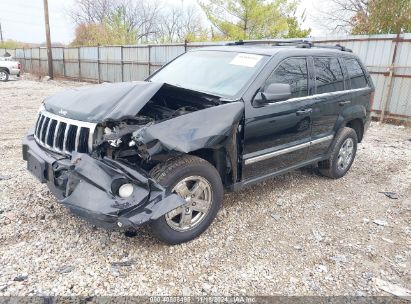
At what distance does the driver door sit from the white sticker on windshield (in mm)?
248

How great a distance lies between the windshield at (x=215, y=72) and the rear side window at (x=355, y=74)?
1.89m

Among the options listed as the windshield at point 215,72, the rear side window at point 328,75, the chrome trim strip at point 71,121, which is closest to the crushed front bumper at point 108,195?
the chrome trim strip at point 71,121

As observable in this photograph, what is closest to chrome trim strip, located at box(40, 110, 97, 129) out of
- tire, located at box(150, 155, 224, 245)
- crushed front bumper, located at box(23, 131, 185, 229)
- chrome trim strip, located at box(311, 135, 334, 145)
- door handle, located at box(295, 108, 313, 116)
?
crushed front bumper, located at box(23, 131, 185, 229)

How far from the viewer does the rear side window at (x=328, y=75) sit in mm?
4359

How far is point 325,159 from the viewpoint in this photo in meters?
4.86

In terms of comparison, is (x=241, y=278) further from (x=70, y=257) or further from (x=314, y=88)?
(x=314, y=88)

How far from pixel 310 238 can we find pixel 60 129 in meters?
2.72

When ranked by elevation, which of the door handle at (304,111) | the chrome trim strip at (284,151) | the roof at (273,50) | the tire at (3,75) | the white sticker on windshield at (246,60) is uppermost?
the roof at (273,50)

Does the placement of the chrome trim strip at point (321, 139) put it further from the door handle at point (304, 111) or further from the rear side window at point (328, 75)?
the rear side window at point (328, 75)

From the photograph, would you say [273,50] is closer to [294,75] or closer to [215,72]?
[294,75]

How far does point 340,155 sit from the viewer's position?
511 centimetres

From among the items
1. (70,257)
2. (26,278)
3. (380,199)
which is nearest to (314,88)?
(380,199)

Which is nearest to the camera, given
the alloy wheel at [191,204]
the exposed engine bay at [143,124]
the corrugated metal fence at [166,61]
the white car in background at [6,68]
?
the exposed engine bay at [143,124]

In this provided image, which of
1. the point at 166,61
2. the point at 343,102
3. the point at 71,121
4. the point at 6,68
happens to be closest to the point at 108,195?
the point at 71,121
